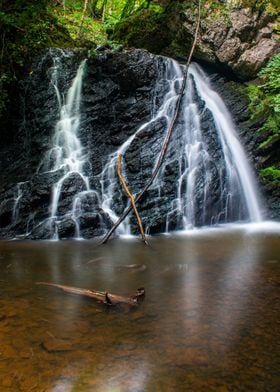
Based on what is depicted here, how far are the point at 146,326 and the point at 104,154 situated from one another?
7332mm

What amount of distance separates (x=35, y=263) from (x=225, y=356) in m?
3.97

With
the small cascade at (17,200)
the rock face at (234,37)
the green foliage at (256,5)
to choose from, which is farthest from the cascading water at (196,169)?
the green foliage at (256,5)

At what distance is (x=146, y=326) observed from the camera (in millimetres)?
3482

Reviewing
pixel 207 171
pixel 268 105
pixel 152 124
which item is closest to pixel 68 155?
pixel 152 124

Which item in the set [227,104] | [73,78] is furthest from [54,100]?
[227,104]

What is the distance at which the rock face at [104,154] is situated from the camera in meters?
8.91

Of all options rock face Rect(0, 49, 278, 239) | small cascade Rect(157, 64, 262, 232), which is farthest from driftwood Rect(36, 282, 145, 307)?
small cascade Rect(157, 64, 262, 232)

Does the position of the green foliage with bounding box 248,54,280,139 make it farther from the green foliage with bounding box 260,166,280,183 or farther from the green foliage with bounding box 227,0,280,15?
the green foliage with bounding box 227,0,280,15

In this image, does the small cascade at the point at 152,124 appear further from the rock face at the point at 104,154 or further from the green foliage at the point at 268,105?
the green foliage at the point at 268,105

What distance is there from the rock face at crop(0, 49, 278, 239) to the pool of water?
2687 millimetres

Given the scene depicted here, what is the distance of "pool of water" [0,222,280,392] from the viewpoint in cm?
267

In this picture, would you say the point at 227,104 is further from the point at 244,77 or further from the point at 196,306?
the point at 196,306

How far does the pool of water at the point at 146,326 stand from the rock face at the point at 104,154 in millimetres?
2687

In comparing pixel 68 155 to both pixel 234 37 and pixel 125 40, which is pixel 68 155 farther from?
pixel 234 37
